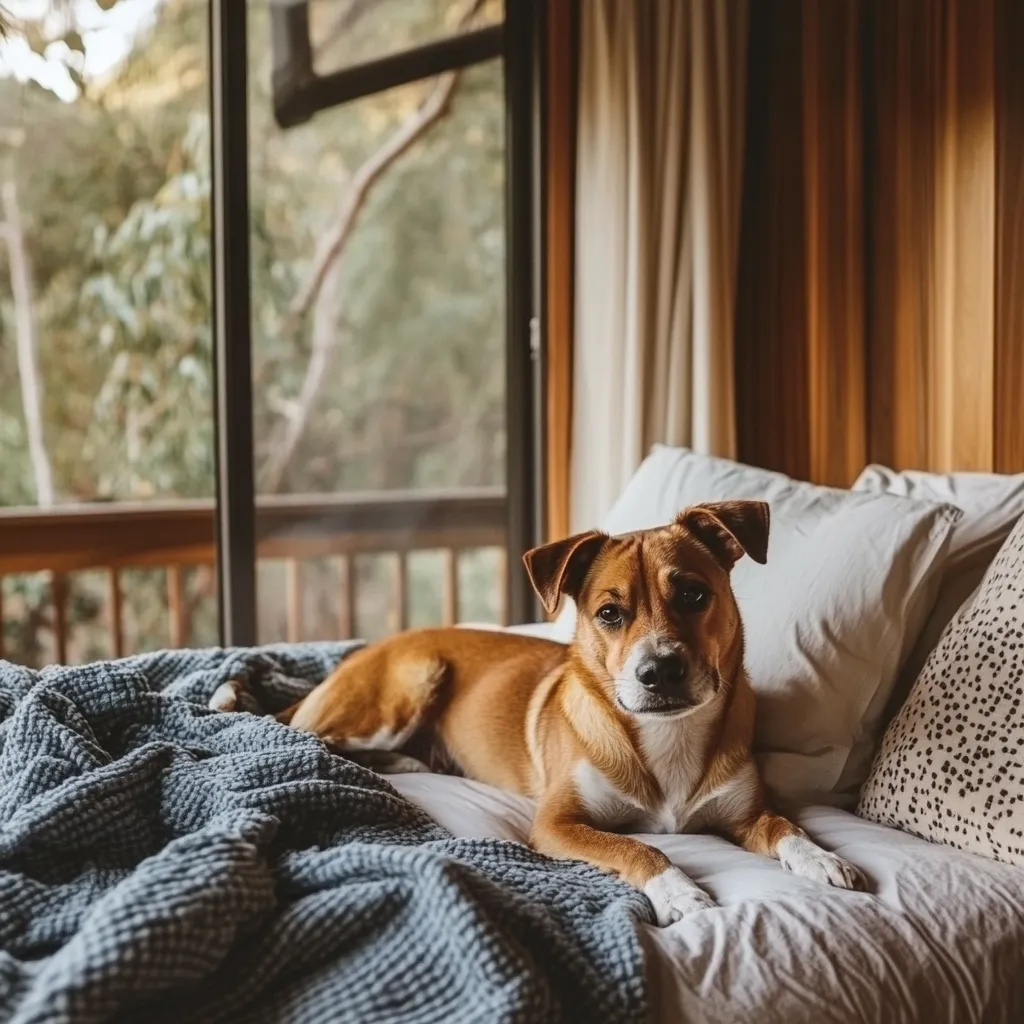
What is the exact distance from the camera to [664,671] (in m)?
1.70

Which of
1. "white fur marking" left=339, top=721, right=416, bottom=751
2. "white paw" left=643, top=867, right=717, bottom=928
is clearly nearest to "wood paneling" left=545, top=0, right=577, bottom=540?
"white fur marking" left=339, top=721, right=416, bottom=751

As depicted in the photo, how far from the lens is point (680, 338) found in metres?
3.06

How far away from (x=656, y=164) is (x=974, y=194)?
3.06 ft

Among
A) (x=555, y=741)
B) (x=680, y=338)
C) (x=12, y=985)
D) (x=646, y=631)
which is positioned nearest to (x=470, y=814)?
(x=555, y=741)

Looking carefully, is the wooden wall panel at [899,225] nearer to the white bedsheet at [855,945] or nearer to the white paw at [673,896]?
the white bedsheet at [855,945]

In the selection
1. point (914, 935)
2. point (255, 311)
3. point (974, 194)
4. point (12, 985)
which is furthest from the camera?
point (255, 311)

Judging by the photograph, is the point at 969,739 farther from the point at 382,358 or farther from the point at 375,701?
the point at 382,358

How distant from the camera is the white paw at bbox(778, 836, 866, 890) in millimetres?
1545

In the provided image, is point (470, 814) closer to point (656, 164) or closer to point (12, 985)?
point (12, 985)

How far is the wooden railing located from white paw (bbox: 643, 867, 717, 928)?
2287mm

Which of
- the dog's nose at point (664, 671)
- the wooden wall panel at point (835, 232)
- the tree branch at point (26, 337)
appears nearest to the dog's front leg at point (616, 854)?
the dog's nose at point (664, 671)

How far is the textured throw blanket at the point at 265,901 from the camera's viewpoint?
1164 millimetres

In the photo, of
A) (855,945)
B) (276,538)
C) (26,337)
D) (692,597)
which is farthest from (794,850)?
(26,337)

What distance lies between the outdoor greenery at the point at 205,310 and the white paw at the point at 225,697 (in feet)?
6.43
